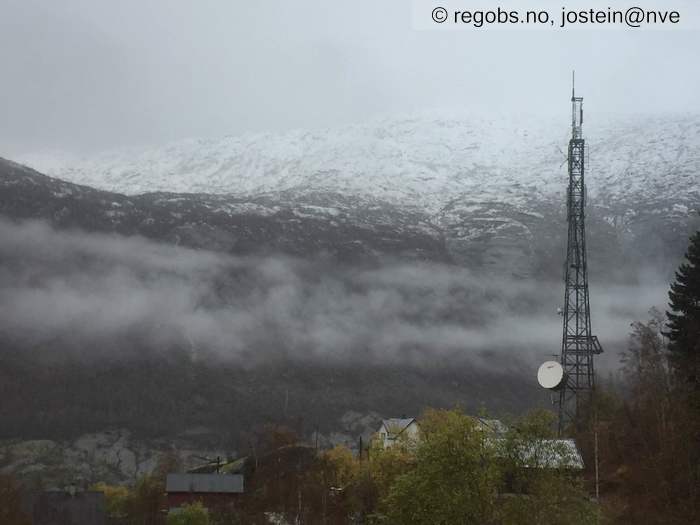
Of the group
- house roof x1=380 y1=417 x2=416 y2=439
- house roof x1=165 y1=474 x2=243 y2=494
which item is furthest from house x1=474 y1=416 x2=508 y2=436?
house roof x1=380 y1=417 x2=416 y2=439

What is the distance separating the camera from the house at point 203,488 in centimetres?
11700

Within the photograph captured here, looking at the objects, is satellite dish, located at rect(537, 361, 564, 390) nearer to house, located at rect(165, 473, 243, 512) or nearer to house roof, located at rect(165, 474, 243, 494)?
house, located at rect(165, 473, 243, 512)

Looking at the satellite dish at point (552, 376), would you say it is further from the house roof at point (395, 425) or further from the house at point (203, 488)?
the house at point (203, 488)

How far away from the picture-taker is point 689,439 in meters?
49.2

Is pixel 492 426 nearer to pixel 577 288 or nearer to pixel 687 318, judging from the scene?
pixel 687 318

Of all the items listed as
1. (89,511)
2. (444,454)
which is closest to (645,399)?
(444,454)

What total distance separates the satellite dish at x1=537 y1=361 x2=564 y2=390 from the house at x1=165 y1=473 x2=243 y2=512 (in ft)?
159

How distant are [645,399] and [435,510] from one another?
25271 millimetres

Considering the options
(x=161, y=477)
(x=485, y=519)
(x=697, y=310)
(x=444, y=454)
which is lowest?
(x=161, y=477)

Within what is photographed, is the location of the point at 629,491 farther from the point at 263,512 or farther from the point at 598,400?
the point at 263,512

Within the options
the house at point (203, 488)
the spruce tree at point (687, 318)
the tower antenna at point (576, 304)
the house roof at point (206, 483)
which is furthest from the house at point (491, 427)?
the house roof at point (206, 483)

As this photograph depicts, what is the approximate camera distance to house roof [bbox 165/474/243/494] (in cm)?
11812

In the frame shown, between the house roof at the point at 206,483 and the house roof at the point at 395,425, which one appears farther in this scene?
the house roof at the point at 395,425

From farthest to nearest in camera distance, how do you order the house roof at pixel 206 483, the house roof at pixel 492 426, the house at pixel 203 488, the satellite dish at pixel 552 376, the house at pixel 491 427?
the house roof at pixel 206 483 < the house at pixel 203 488 < the satellite dish at pixel 552 376 < the house roof at pixel 492 426 < the house at pixel 491 427
